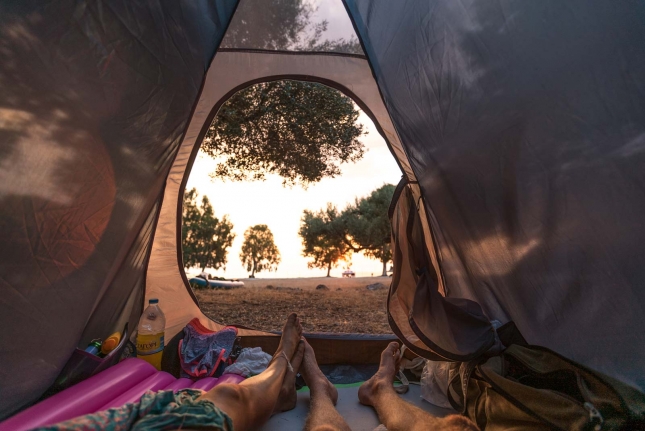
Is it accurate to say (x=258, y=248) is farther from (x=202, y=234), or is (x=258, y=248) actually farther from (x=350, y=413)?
(x=350, y=413)

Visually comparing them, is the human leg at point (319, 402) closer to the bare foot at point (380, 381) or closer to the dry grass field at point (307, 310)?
the bare foot at point (380, 381)

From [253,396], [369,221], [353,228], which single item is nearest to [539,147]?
[253,396]

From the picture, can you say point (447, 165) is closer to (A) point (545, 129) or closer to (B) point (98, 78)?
(A) point (545, 129)

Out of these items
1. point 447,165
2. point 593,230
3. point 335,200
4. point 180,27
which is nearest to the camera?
point 593,230

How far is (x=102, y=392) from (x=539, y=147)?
2.15 meters

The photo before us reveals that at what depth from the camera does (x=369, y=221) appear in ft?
30.6

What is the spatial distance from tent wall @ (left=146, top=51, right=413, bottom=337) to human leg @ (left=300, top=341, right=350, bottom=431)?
777 mm

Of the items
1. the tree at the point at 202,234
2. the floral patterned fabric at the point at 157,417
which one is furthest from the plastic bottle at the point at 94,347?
the tree at the point at 202,234

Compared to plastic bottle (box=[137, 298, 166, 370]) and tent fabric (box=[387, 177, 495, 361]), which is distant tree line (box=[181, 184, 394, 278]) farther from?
plastic bottle (box=[137, 298, 166, 370])

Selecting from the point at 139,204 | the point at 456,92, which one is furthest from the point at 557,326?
the point at 139,204

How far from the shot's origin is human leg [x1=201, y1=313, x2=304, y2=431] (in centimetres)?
127

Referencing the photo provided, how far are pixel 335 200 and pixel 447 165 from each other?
8084 mm

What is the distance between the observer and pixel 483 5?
1.60m

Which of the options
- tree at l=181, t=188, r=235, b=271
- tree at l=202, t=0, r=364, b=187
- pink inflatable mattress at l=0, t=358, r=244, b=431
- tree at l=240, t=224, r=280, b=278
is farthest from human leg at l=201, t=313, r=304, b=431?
tree at l=240, t=224, r=280, b=278
